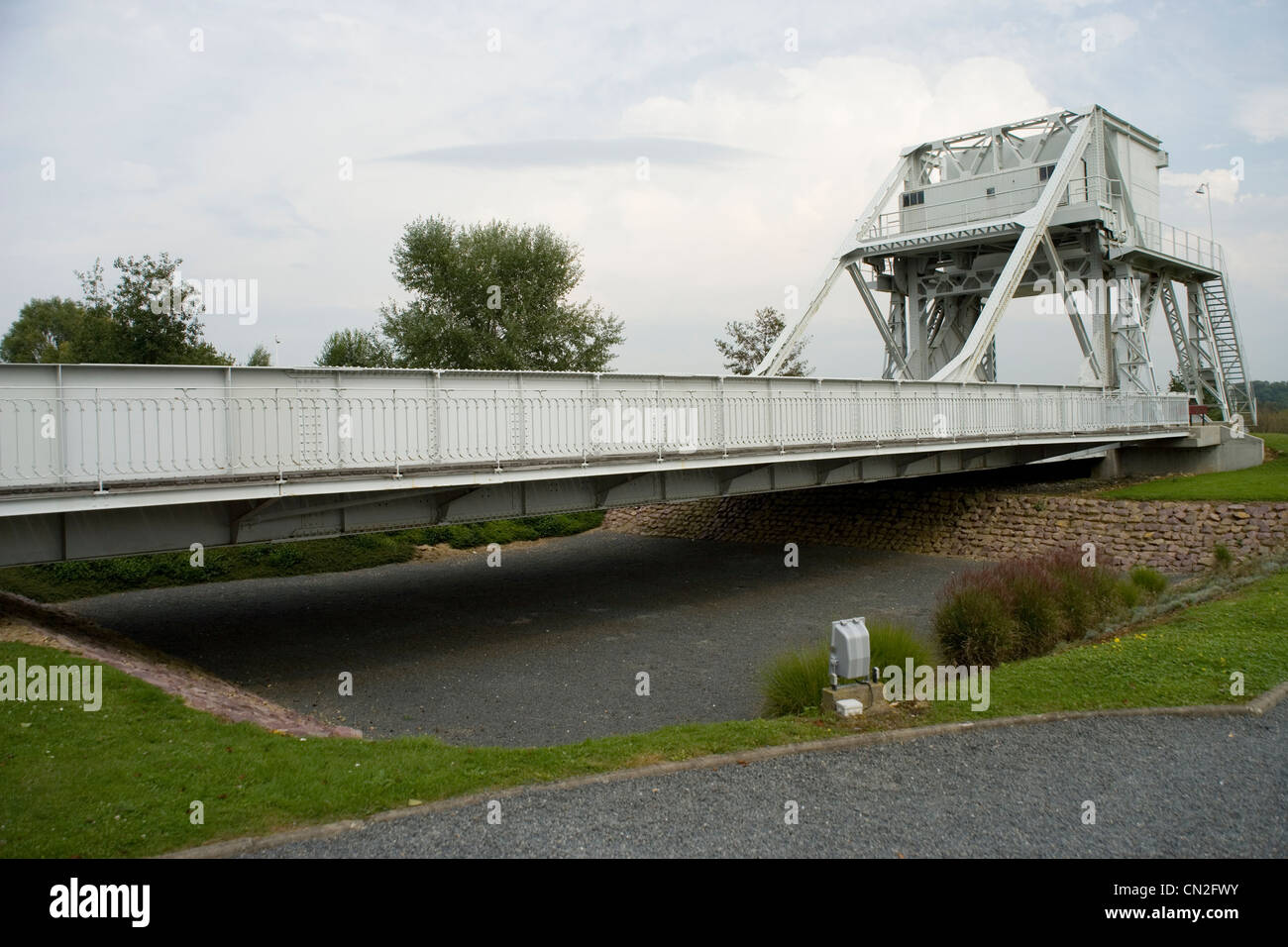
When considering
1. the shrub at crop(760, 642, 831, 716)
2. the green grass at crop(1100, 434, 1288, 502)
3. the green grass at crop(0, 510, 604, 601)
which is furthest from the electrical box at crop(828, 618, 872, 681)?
the green grass at crop(1100, 434, 1288, 502)

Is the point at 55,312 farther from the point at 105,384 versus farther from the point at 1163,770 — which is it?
the point at 1163,770

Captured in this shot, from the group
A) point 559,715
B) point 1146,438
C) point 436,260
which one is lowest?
point 559,715

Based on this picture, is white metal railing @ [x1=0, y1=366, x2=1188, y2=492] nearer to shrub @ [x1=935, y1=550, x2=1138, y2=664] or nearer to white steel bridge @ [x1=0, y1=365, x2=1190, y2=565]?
white steel bridge @ [x1=0, y1=365, x2=1190, y2=565]

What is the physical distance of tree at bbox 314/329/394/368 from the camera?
123 feet

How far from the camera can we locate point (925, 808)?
623cm

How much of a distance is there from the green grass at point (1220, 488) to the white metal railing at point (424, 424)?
820cm

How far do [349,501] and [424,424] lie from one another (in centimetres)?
152

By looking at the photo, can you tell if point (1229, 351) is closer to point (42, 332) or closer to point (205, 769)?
point (205, 769)

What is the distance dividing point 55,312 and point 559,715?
63086 millimetres

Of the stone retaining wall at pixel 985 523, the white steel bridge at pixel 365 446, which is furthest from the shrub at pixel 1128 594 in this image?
the stone retaining wall at pixel 985 523

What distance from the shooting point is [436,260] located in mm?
34312

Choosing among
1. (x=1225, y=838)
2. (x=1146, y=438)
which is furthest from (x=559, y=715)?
(x=1146, y=438)

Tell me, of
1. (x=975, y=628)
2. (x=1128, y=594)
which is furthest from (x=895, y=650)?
(x=1128, y=594)

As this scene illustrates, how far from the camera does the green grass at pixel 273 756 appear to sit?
232 inches
